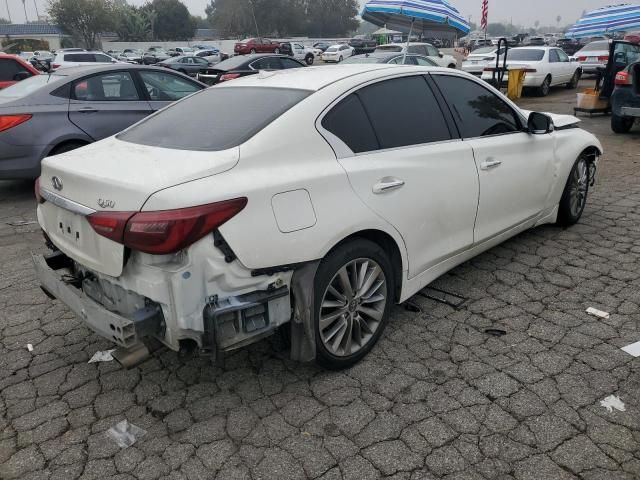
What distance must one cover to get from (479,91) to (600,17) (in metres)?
15.6

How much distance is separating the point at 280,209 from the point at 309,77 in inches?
45.1

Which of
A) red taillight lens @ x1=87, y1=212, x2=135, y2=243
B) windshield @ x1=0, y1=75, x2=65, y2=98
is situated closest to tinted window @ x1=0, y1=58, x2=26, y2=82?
windshield @ x1=0, y1=75, x2=65, y2=98

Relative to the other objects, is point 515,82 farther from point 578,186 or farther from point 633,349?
point 633,349

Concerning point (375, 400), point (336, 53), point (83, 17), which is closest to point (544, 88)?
point (375, 400)

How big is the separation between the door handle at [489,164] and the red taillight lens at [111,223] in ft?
7.97

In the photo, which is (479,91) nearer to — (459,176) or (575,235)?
(459,176)

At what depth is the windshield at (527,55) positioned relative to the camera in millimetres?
15927

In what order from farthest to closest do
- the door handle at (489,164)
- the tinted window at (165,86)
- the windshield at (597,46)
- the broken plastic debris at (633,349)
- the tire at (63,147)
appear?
the windshield at (597,46), the tinted window at (165,86), the tire at (63,147), the door handle at (489,164), the broken plastic debris at (633,349)

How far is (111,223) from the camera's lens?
2350 mm

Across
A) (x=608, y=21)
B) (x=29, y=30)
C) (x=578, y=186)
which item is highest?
(x=29, y=30)

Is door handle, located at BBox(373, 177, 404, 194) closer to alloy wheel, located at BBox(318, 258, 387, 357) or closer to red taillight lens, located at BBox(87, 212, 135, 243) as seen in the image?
alloy wheel, located at BBox(318, 258, 387, 357)

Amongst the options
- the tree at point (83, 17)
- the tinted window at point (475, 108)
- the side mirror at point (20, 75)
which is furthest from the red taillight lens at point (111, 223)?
the tree at point (83, 17)

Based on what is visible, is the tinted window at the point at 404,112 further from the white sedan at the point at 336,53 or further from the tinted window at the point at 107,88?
the white sedan at the point at 336,53

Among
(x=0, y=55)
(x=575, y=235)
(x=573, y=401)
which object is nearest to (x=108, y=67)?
(x=0, y=55)
